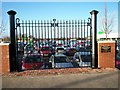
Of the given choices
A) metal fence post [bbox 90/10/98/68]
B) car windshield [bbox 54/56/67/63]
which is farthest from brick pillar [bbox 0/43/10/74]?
metal fence post [bbox 90/10/98/68]

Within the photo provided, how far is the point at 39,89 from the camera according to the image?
6617mm

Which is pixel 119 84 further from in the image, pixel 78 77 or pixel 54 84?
pixel 54 84

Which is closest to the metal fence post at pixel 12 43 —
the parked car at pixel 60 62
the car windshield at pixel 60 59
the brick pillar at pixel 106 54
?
the parked car at pixel 60 62

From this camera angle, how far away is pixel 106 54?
9695 millimetres

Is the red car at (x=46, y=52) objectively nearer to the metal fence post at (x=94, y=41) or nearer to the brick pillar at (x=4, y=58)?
the metal fence post at (x=94, y=41)

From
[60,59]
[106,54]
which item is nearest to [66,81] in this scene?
[106,54]

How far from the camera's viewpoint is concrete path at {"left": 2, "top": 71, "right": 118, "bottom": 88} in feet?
22.9

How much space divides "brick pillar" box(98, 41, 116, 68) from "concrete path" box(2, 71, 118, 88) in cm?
124

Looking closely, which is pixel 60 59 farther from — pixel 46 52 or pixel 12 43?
pixel 46 52

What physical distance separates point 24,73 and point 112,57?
4.30 meters

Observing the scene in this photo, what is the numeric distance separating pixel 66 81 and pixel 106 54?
3122 millimetres

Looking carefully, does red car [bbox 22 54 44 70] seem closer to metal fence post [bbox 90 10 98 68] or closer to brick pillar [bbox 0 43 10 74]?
brick pillar [bbox 0 43 10 74]

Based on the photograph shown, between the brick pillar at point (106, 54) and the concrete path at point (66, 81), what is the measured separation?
4.06 ft

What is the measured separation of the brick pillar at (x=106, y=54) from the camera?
9.68 meters
